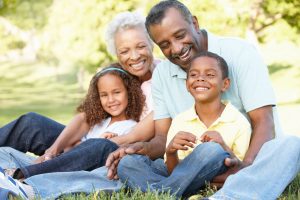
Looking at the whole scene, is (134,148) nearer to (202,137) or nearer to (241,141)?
(202,137)

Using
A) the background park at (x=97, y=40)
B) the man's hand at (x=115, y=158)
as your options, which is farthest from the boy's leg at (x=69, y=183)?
the background park at (x=97, y=40)

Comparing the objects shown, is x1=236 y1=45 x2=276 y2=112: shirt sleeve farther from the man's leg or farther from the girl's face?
the girl's face

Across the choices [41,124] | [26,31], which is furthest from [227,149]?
[26,31]

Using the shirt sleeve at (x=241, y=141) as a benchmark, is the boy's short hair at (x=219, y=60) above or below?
above

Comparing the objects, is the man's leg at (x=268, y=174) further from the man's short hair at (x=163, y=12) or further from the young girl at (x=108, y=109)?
the young girl at (x=108, y=109)

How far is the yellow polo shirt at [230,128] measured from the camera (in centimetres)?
401

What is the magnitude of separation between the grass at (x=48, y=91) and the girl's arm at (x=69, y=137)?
22.8ft

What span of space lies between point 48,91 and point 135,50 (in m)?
20.3

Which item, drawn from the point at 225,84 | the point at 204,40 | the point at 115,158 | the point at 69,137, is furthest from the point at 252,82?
the point at 69,137

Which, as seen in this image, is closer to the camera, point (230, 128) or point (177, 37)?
point (230, 128)

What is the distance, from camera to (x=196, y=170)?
3797 millimetres

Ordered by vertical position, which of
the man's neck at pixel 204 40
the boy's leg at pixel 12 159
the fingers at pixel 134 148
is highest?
the man's neck at pixel 204 40

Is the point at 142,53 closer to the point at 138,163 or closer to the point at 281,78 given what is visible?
the point at 138,163

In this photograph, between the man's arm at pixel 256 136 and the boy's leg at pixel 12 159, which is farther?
the boy's leg at pixel 12 159
